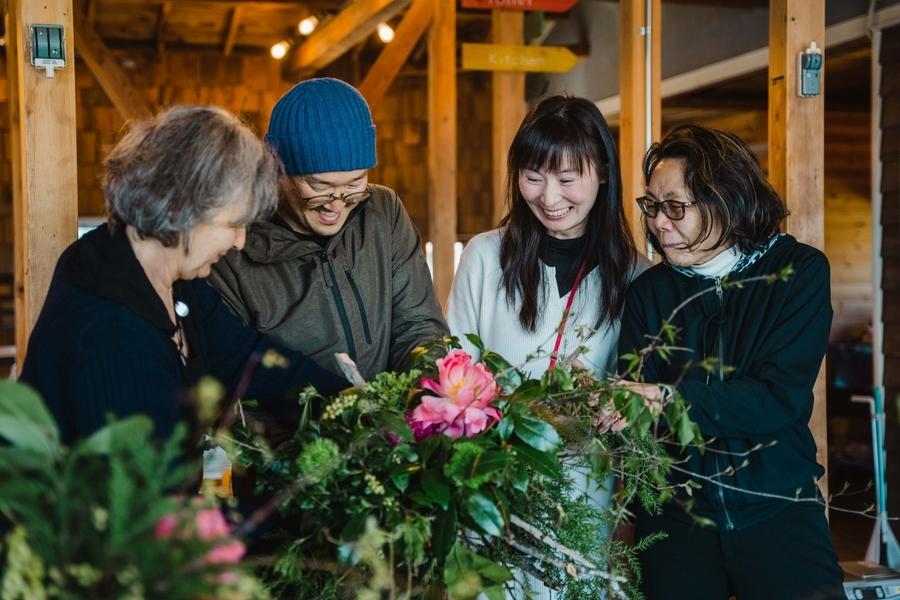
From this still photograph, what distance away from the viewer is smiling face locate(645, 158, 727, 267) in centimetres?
221

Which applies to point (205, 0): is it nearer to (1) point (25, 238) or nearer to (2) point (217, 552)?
(1) point (25, 238)

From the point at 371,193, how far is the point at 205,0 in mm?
6762

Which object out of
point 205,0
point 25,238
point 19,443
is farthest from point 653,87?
point 205,0

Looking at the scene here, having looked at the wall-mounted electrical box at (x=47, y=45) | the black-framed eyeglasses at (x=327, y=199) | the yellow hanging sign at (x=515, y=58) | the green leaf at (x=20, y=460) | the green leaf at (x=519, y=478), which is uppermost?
the yellow hanging sign at (x=515, y=58)

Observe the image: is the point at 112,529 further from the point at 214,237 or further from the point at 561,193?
the point at 561,193

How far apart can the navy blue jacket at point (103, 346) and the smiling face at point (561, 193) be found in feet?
3.34

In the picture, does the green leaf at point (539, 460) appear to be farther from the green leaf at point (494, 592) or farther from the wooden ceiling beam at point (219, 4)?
the wooden ceiling beam at point (219, 4)

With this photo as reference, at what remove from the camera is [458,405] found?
5.02 feet

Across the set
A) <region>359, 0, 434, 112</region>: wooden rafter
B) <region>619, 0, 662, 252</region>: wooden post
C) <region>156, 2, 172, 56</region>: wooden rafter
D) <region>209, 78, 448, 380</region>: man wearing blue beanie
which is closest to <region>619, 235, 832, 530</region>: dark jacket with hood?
<region>209, 78, 448, 380</region>: man wearing blue beanie

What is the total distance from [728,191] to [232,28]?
7608mm

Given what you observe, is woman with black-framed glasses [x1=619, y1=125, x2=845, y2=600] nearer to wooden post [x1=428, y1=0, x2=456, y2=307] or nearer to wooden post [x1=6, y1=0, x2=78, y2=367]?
wooden post [x1=6, y1=0, x2=78, y2=367]

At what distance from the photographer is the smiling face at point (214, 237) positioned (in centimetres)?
152

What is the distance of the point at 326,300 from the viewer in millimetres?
2139

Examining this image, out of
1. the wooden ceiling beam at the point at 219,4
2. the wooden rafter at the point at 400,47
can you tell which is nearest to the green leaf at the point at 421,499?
the wooden rafter at the point at 400,47
